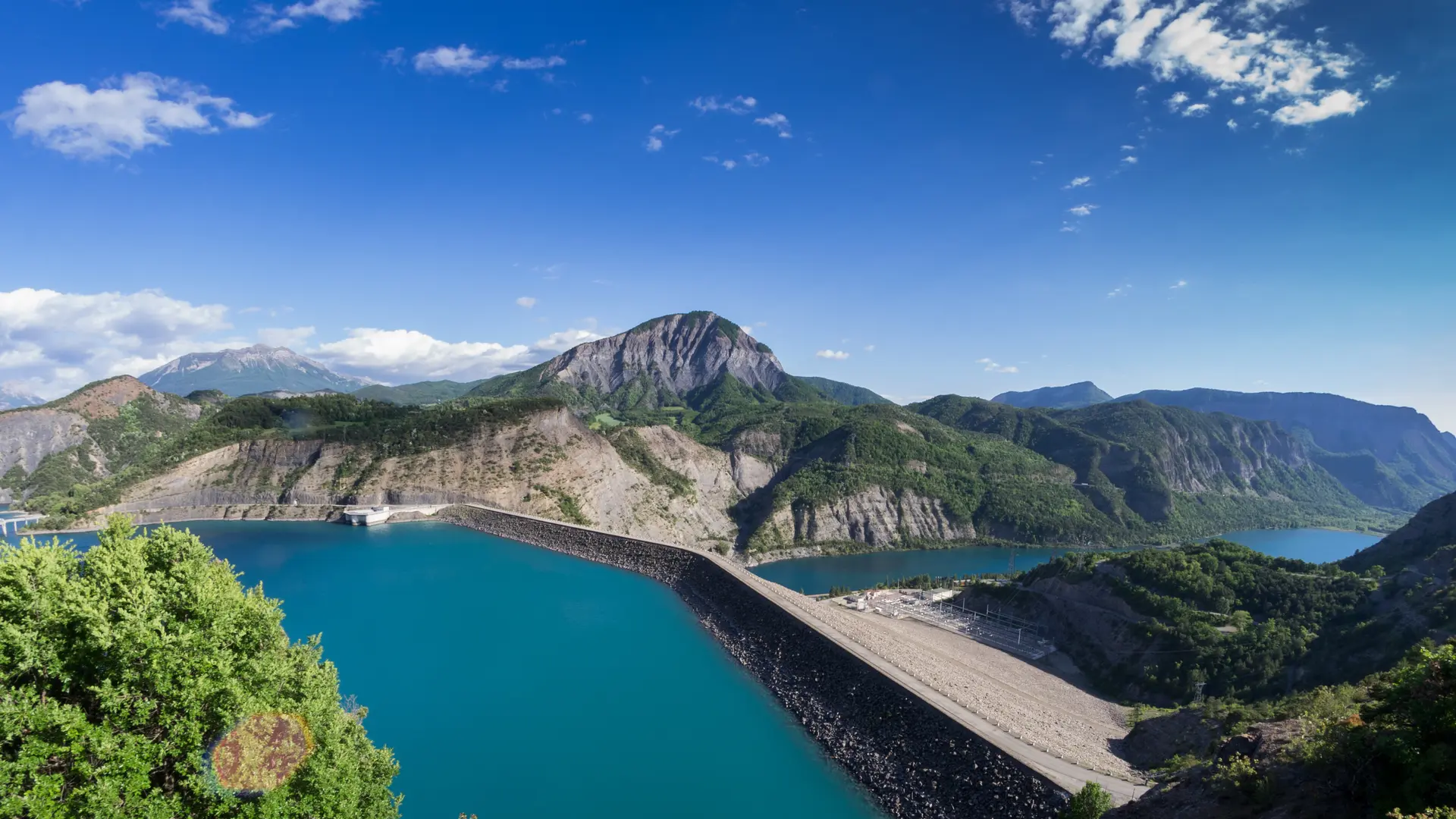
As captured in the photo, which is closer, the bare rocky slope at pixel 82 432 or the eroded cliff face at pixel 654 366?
the bare rocky slope at pixel 82 432

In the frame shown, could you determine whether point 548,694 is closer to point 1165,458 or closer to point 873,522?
point 873,522

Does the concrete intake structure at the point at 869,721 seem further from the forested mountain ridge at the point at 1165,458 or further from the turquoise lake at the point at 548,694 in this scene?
the forested mountain ridge at the point at 1165,458

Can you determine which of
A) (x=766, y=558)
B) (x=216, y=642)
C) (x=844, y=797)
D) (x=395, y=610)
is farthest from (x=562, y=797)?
(x=766, y=558)

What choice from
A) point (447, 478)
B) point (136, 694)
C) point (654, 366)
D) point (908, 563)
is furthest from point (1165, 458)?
point (136, 694)

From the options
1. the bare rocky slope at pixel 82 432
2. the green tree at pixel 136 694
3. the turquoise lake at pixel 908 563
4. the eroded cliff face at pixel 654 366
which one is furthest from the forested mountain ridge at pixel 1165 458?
the bare rocky slope at pixel 82 432

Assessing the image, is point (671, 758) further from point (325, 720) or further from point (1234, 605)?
point (1234, 605)

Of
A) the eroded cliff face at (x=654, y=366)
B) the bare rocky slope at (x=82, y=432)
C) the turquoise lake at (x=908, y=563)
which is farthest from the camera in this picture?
the eroded cliff face at (x=654, y=366)
